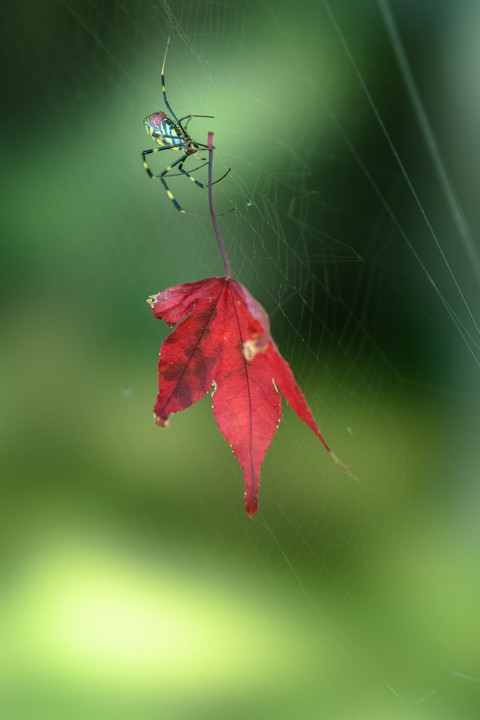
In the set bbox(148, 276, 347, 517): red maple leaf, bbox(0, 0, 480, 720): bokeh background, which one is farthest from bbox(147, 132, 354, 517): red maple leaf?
bbox(0, 0, 480, 720): bokeh background

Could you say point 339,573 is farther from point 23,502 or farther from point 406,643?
point 23,502

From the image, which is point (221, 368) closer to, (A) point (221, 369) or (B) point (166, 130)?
(A) point (221, 369)

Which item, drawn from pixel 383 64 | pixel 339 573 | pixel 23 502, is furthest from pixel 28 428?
pixel 383 64

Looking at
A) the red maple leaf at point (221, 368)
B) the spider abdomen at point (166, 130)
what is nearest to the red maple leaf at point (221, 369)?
the red maple leaf at point (221, 368)

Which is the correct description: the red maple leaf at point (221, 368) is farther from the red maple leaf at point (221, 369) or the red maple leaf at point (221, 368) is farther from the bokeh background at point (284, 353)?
the bokeh background at point (284, 353)

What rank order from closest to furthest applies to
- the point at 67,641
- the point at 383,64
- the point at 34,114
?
the point at 383,64, the point at 67,641, the point at 34,114
